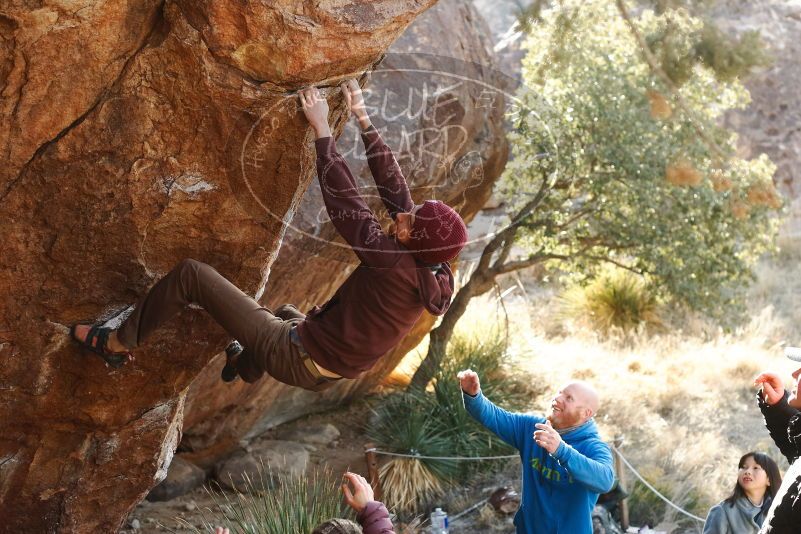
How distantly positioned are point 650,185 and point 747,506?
5.19 metres

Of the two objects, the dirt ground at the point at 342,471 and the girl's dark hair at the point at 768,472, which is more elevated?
the girl's dark hair at the point at 768,472

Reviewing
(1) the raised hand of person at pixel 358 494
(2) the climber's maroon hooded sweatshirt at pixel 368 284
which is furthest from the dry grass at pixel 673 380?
(1) the raised hand of person at pixel 358 494

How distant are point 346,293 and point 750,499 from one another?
2.92m

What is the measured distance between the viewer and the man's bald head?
529cm

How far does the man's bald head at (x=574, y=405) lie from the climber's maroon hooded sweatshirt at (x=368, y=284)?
38.3 inches

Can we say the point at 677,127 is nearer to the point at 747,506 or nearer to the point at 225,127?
the point at 747,506

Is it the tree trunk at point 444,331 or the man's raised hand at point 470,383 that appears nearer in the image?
the man's raised hand at point 470,383

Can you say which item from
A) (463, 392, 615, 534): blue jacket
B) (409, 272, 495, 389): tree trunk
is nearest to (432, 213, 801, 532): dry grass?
(409, 272, 495, 389): tree trunk

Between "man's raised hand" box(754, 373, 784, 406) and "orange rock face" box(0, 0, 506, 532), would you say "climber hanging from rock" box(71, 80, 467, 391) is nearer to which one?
"orange rock face" box(0, 0, 506, 532)

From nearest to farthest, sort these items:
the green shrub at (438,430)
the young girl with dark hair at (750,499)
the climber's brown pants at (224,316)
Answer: the climber's brown pants at (224,316) < the young girl with dark hair at (750,499) < the green shrub at (438,430)

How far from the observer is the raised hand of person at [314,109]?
15.6ft

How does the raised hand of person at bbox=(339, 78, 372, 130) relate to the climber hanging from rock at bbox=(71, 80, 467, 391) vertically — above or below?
above

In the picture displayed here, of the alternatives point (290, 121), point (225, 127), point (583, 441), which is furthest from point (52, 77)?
point (583, 441)

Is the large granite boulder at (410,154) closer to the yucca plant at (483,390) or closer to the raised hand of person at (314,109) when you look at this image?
the yucca plant at (483,390)
